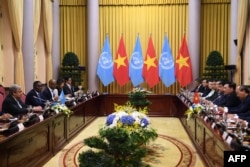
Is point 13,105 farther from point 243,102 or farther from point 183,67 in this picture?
point 183,67

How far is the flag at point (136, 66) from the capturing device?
34.4 feet

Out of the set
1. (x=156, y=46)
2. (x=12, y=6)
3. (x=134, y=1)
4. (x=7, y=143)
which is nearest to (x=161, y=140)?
(x=7, y=143)

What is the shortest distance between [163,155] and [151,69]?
553 centimetres

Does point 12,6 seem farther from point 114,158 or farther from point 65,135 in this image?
point 114,158

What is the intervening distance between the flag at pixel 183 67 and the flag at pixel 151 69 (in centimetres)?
71

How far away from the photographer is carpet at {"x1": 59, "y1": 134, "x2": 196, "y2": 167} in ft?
15.5

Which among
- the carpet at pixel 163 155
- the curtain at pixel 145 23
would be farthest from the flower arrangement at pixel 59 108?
the curtain at pixel 145 23

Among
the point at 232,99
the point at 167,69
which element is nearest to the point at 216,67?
the point at 167,69

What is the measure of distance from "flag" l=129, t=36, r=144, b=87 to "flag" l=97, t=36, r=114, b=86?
2.15 feet

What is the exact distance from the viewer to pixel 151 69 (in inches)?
413

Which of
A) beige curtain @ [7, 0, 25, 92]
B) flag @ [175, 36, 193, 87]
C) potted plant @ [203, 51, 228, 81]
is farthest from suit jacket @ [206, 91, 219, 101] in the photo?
beige curtain @ [7, 0, 25, 92]

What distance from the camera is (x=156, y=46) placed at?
1091 centimetres

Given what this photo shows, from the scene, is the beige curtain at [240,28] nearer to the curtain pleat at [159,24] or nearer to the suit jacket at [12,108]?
the curtain pleat at [159,24]

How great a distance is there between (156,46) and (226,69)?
2.48 m
